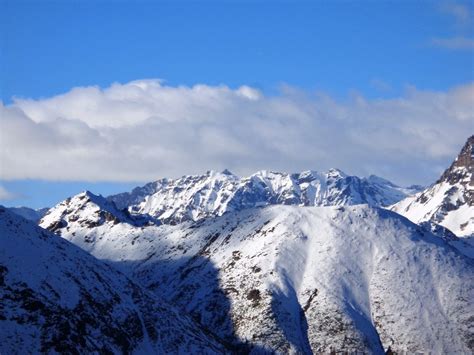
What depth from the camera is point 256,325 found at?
18088cm

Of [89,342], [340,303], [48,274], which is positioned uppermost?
[340,303]

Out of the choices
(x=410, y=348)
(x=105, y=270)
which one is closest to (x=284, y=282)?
(x=410, y=348)

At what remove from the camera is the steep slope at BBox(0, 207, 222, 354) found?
125m

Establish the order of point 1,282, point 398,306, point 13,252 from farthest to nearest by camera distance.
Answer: point 398,306 → point 13,252 → point 1,282

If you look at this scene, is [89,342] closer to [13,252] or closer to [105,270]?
[13,252]

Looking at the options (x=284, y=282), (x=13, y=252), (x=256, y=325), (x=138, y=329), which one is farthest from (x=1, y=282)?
(x=284, y=282)

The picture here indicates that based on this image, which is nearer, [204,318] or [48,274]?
[48,274]

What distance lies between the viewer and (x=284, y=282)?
198500 millimetres

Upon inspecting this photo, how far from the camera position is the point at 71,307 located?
138125 mm

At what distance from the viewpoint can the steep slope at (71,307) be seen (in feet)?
411

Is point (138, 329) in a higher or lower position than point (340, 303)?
lower

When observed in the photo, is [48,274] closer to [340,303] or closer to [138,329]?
[138,329]

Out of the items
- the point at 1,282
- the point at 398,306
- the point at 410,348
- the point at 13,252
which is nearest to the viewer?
the point at 1,282

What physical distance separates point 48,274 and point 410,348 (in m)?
81.0
